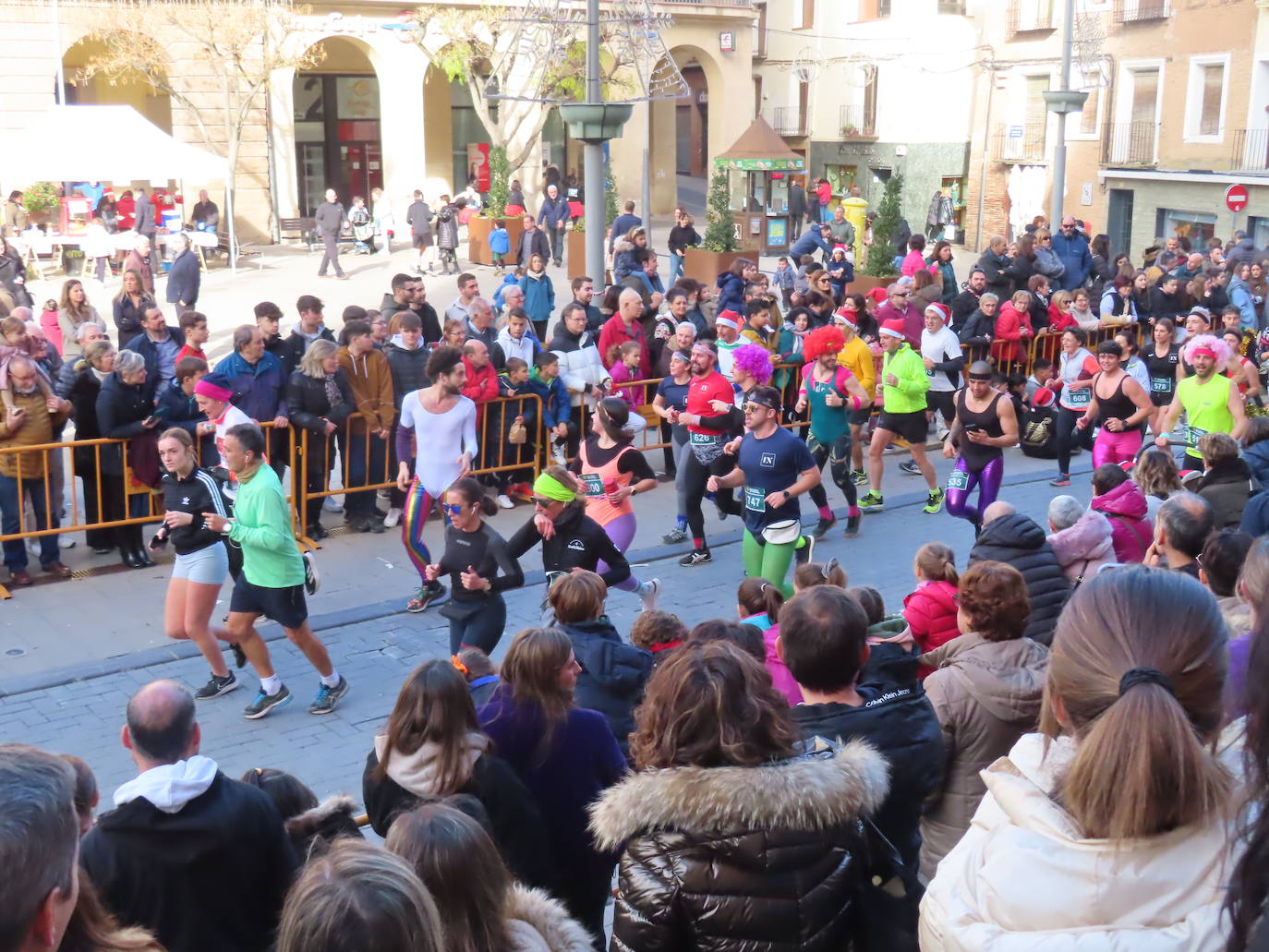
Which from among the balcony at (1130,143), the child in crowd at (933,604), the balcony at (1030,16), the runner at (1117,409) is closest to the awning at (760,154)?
the balcony at (1130,143)

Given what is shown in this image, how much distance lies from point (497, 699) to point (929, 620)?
2.35m

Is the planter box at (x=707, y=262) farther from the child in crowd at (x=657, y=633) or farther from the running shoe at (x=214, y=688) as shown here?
the child in crowd at (x=657, y=633)

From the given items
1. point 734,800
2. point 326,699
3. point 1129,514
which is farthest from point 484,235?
point 734,800

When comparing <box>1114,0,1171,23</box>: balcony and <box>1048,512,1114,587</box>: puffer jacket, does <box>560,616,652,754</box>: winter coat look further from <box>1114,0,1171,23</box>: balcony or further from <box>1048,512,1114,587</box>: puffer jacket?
<box>1114,0,1171,23</box>: balcony

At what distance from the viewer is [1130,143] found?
3494 cm

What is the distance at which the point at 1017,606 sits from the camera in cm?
482

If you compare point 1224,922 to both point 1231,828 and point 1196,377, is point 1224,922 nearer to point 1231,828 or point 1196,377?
point 1231,828

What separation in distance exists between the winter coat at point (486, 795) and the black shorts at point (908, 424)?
812 cm

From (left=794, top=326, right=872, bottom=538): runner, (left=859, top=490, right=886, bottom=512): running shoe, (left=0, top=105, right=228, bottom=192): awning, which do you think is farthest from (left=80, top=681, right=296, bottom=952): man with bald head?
(left=0, top=105, right=228, bottom=192): awning

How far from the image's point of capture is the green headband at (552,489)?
758 centimetres

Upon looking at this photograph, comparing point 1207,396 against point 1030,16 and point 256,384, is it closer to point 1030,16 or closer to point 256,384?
point 256,384

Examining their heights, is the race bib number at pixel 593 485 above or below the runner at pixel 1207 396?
below

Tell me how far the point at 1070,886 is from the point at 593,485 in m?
6.80

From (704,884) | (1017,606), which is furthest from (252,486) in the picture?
(704,884)
